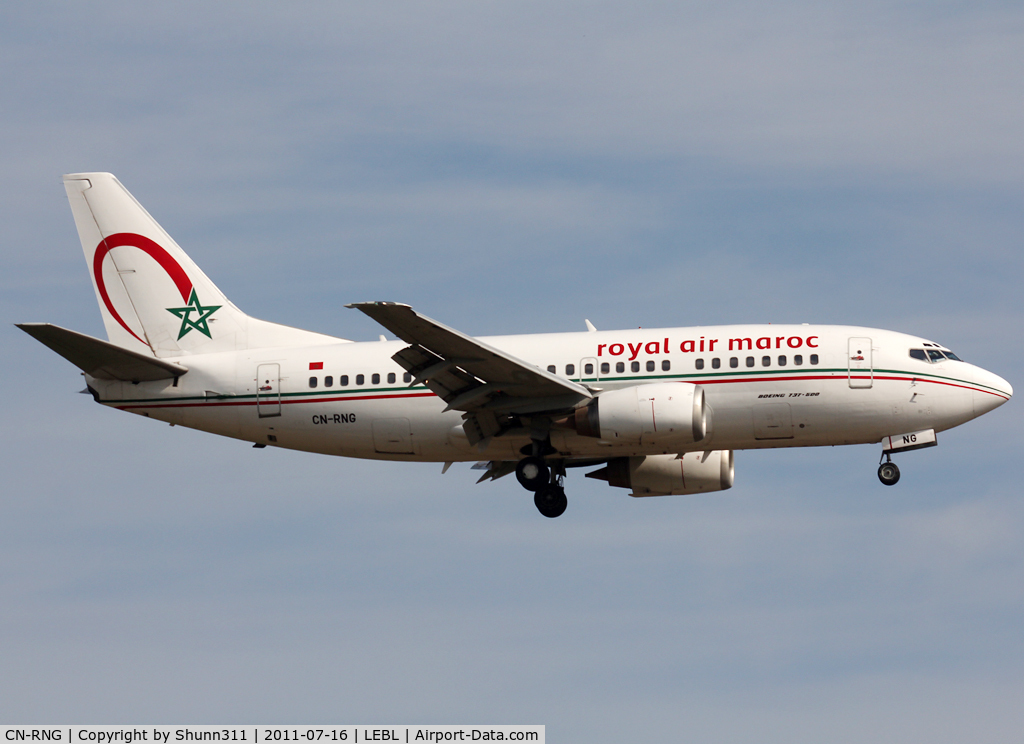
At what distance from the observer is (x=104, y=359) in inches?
1556

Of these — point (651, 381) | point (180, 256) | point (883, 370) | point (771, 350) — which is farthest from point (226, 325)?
point (883, 370)

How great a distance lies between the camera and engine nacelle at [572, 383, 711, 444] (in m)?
36.5

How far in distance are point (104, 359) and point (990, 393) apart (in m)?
25.4

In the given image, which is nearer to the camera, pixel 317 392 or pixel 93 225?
pixel 317 392

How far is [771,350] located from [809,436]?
8.68 feet

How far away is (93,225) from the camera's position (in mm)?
43750

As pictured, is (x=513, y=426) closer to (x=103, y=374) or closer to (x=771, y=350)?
(x=771, y=350)

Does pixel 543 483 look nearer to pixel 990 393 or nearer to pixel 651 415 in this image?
pixel 651 415

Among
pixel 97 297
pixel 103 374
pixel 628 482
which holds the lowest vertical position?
pixel 628 482

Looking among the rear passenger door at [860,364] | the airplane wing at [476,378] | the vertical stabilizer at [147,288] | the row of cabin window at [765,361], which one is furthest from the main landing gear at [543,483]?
the rear passenger door at [860,364]

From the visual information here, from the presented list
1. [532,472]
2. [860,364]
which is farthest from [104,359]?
[860,364]

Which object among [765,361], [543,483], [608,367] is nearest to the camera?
[765,361]

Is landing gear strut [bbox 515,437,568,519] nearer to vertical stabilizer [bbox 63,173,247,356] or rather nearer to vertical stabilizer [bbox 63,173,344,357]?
vertical stabilizer [bbox 63,173,344,357]

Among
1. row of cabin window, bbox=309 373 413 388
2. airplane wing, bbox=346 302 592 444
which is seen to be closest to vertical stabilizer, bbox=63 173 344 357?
row of cabin window, bbox=309 373 413 388
